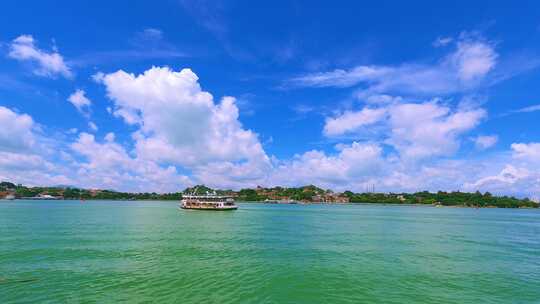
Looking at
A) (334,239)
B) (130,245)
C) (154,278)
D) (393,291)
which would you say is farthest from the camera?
(334,239)

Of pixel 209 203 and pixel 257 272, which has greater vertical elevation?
pixel 209 203

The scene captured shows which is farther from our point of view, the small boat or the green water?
the small boat

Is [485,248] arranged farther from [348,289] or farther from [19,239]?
[19,239]

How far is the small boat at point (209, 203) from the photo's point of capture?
156000mm

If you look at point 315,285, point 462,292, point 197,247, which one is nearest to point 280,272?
point 315,285

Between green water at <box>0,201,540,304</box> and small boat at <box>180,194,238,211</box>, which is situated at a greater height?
small boat at <box>180,194,238,211</box>

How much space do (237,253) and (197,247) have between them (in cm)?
779

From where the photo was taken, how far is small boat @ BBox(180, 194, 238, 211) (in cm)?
15600

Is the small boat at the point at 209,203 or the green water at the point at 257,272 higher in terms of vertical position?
the small boat at the point at 209,203

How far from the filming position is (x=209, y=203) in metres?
158

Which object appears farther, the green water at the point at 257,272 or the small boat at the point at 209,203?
the small boat at the point at 209,203

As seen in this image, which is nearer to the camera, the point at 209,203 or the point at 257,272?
the point at 257,272

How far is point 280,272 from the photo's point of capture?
36469 mm

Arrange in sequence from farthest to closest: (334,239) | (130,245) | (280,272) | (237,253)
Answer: (334,239)
(130,245)
(237,253)
(280,272)
